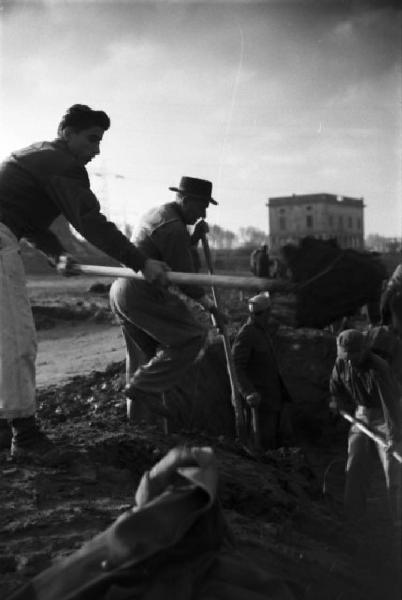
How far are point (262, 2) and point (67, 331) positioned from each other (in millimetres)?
9800

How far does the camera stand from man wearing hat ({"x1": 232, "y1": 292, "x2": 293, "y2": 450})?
22.2 feet

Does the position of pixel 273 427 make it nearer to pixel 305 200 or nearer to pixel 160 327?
pixel 160 327

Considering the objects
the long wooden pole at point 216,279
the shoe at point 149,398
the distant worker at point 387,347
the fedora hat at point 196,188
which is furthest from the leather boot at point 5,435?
the distant worker at point 387,347

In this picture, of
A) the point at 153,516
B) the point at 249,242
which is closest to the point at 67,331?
the point at 153,516

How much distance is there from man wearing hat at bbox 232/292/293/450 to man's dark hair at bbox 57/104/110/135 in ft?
11.6

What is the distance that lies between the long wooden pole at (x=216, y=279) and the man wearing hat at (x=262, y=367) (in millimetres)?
3297

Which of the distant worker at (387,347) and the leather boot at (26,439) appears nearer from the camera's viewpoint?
the leather boot at (26,439)

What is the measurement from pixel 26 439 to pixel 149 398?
135 cm

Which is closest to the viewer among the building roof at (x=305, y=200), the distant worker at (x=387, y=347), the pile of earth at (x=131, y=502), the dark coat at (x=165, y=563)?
the dark coat at (x=165, y=563)

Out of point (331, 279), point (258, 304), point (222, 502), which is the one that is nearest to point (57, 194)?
point (222, 502)

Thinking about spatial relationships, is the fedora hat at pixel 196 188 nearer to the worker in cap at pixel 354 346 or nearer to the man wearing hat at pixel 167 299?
the man wearing hat at pixel 167 299

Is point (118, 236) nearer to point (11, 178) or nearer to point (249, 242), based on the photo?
→ point (11, 178)

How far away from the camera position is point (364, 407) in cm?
585

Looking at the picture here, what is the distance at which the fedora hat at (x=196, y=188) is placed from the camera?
446 cm
